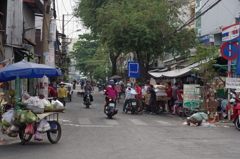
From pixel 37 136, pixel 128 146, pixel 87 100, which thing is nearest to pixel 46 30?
pixel 37 136

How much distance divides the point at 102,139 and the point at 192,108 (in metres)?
8.59

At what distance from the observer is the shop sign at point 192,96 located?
18.7 m

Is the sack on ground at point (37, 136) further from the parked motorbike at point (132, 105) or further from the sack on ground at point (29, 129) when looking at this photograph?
the parked motorbike at point (132, 105)

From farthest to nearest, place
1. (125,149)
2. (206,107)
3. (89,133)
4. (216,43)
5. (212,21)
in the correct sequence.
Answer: (212,21) → (216,43) → (206,107) → (89,133) → (125,149)

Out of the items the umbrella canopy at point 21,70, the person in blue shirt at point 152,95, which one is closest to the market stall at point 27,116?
the umbrella canopy at point 21,70

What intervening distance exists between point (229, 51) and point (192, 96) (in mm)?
3053

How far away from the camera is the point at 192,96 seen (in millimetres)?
18859

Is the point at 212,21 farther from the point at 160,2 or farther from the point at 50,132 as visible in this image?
the point at 50,132

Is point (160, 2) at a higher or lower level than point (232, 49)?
higher

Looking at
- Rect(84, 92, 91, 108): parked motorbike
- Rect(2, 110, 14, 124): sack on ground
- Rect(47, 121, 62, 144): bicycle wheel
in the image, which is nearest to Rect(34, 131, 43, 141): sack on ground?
Rect(47, 121, 62, 144): bicycle wheel

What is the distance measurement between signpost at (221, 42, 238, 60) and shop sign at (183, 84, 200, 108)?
7.57 feet

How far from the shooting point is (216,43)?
2977 centimetres

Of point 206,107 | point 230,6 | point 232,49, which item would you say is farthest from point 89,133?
point 230,6

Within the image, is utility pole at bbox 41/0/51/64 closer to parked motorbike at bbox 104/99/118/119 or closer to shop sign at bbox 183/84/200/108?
parked motorbike at bbox 104/99/118/119
